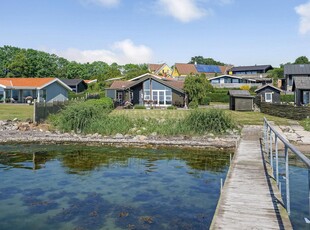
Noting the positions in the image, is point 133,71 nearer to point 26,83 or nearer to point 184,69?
point 184,69

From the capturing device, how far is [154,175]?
13.6m

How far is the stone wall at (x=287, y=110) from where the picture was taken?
2828 cm

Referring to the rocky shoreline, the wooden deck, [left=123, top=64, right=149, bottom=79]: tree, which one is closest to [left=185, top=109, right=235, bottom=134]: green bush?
the rocky shoreline

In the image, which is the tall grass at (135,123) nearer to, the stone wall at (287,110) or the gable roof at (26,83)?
the stone wall at (287,110)

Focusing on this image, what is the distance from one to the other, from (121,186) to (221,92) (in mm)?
49552

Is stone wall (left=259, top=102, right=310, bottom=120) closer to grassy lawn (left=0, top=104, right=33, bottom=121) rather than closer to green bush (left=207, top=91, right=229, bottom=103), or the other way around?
green bush (left=207, top=91, right=229, bottom=103)

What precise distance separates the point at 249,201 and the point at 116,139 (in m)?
13.1

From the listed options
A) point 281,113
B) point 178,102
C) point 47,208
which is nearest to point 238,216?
point 47,208

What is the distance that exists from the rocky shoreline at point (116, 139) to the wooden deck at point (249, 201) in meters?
6.37

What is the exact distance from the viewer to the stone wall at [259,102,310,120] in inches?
1113

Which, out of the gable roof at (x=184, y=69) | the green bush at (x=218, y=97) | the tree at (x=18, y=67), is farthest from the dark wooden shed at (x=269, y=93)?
the tree at (x=18, y=67)

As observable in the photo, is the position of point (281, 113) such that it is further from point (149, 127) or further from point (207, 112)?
point (149, 127)

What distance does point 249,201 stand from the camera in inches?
322

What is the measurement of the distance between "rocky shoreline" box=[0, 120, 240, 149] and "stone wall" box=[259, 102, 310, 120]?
10219 millimetres
